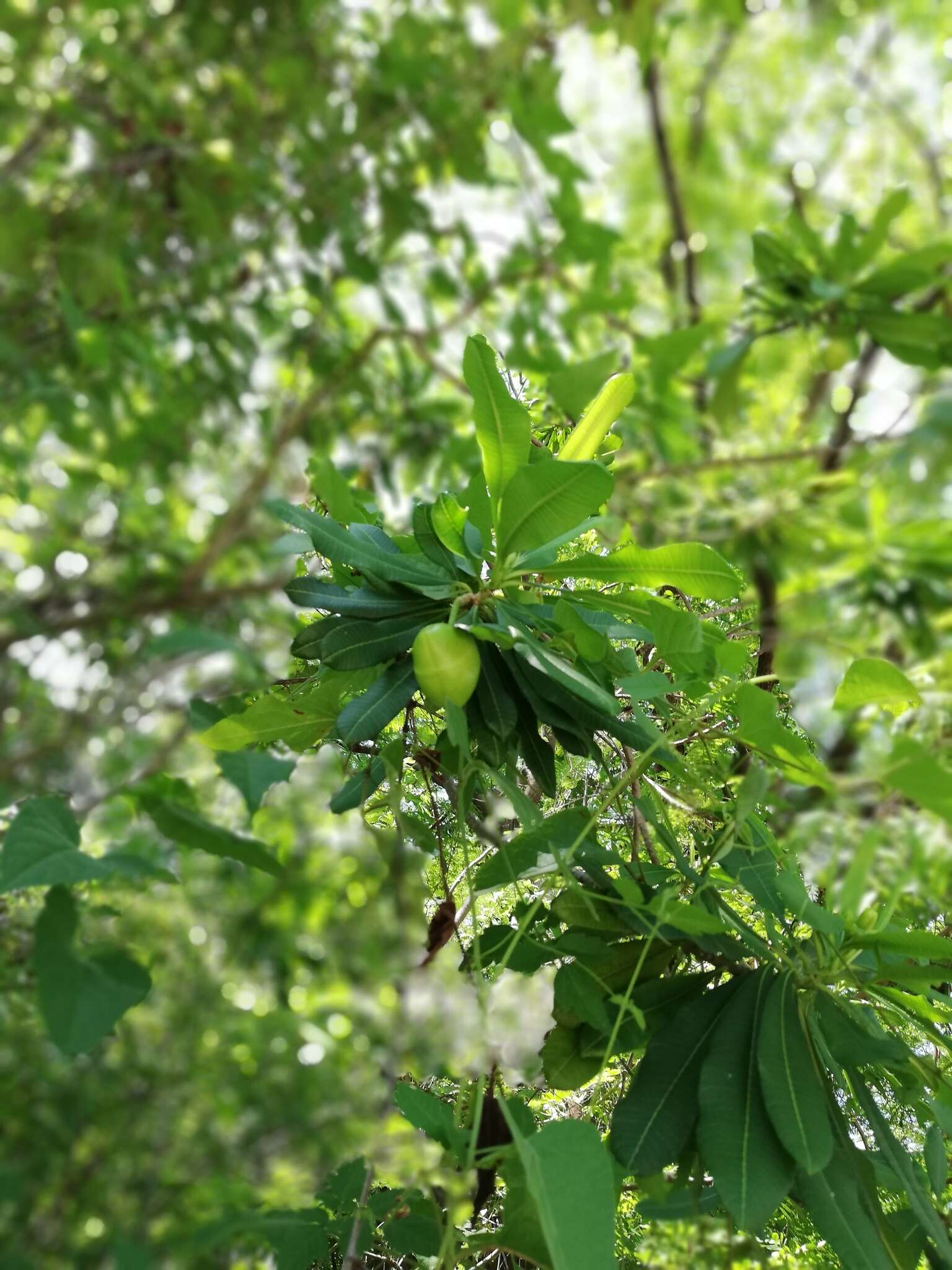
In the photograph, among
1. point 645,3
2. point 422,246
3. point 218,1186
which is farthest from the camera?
point 422,246

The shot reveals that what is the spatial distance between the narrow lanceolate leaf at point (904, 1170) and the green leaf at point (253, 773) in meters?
0.25

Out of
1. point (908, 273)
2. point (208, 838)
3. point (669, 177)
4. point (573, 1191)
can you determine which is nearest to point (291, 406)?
point (669, 177)

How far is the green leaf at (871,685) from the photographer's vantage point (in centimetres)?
36

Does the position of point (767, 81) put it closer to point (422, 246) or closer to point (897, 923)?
point (422, 246)

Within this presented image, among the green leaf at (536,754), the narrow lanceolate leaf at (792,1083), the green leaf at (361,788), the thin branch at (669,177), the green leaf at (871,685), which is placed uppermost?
the thin branch at (669,177)

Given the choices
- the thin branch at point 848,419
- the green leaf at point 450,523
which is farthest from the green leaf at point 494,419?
the thin branch at point 848,419

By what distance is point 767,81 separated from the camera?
381cm

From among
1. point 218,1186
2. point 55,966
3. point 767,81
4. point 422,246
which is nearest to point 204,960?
point 218,1186

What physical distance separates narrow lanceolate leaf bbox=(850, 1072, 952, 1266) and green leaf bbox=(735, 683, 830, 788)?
0.13 meters

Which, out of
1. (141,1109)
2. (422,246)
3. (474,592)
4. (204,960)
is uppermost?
(422,246)

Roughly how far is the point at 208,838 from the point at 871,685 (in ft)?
0.97

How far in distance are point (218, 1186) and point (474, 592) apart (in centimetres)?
103

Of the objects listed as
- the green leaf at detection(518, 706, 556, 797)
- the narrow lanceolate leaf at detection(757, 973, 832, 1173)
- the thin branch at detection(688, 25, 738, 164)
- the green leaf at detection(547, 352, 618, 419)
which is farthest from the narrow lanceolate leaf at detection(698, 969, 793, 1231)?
the thin branch at detection(688, 25, 738, 164)

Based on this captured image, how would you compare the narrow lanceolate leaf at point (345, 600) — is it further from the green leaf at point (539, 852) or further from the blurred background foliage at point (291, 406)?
the blurred background foliage at point (291, 406)
